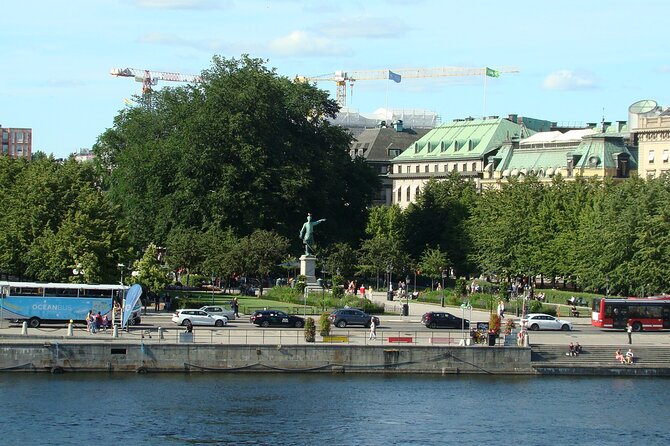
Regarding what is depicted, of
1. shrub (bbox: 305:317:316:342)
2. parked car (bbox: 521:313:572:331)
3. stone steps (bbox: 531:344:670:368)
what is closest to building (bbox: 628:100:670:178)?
parked car (bbox: 521:313:572:331)

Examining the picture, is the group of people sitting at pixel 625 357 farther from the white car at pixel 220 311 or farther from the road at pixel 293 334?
the white car at pixel 220 311

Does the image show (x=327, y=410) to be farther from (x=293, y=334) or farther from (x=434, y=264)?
(x=434, y=264)

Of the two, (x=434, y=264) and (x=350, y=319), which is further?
(x=434, y=264)

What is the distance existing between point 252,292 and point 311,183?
17827mm

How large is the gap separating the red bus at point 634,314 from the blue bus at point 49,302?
97.8 feet

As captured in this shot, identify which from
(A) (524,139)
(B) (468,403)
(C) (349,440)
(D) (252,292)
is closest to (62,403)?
(C) (349,440)

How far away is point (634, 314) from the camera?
91.7 m

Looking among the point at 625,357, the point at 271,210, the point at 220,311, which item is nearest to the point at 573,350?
the point at 625,357

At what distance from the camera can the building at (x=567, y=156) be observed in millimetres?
161750

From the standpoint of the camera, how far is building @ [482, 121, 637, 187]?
162m

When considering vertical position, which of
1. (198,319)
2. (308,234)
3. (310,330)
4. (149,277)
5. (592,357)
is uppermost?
Result: (308,234)

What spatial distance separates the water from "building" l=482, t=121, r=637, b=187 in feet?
277

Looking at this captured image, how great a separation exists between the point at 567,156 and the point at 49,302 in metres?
96.6

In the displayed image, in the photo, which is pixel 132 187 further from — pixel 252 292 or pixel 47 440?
pixel 47 440
